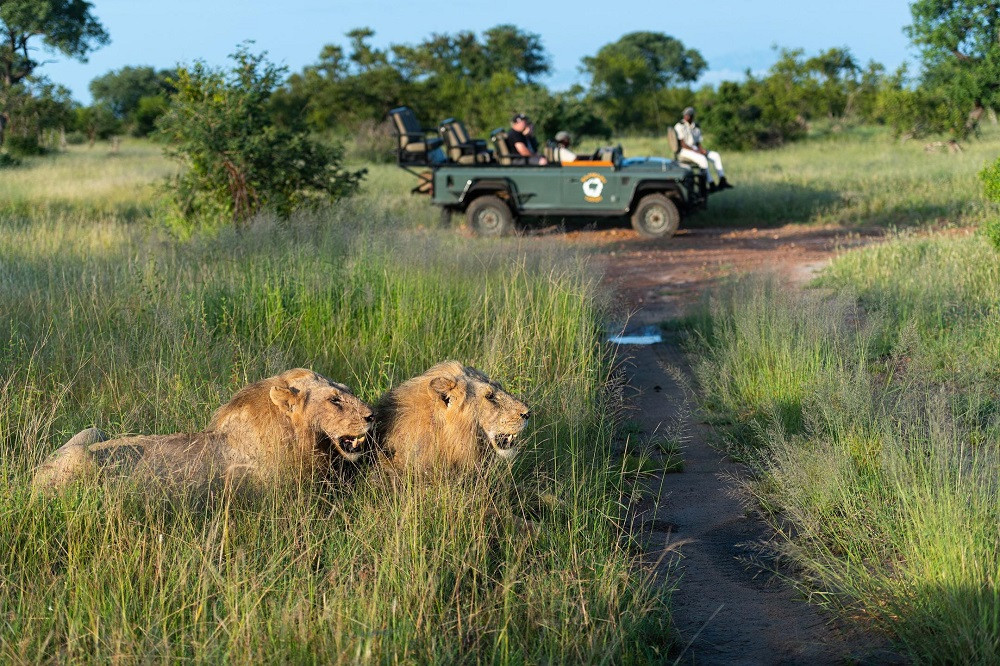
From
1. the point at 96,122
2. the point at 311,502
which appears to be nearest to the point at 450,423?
the point at 311,502

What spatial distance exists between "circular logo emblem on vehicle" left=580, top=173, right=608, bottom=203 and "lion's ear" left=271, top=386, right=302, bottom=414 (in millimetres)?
12871

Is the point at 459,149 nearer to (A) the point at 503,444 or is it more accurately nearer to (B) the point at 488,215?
(B) the point at 488,215

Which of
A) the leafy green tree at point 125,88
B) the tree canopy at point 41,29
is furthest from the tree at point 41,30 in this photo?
the leafy green tree at point 125,88

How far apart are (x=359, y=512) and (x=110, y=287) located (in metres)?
4.11

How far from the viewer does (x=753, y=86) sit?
126ft

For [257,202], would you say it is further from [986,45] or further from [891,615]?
[986,45]

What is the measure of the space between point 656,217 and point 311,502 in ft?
44.0

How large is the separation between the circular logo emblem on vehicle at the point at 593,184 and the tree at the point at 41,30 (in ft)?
96.9

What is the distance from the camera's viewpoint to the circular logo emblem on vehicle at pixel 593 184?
16.8 meters

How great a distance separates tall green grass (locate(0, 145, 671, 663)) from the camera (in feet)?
11.7

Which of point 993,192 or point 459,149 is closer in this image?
point 993,192

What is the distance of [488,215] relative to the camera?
17422 mm

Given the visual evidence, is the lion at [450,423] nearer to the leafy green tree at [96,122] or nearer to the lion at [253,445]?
the lion at [253,445]

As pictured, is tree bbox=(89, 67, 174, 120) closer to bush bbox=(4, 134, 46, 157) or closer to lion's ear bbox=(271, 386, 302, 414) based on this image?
bush bbox=(4, 134, 46, 157)
